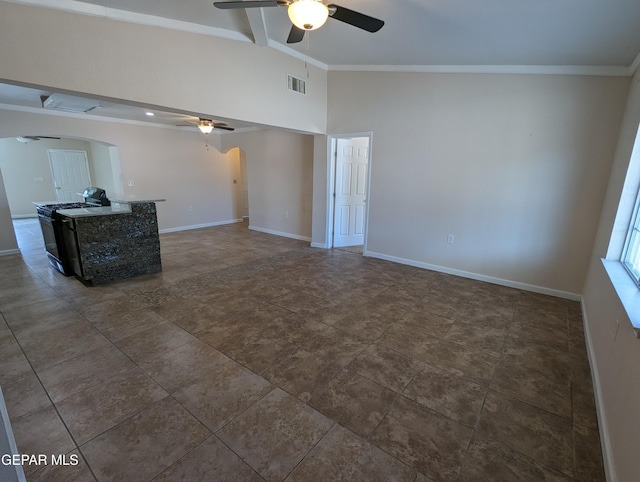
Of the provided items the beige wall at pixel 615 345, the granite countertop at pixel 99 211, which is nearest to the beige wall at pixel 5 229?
the granite countertop at pixel 99 211

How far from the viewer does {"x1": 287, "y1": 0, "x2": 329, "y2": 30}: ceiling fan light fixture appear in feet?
6.59

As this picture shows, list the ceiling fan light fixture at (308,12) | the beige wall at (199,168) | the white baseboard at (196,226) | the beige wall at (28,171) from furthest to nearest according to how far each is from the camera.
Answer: the beige wall at (28,171), the white baseboard at (196,226), the beige wall at (199,168), the ceiling fan light fixture at (308,12)

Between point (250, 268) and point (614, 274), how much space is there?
418 cm

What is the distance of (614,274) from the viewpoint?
231 cm

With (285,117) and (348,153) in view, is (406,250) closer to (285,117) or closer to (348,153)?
(348,153)

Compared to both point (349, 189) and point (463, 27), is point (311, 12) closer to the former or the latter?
point (463, 27)

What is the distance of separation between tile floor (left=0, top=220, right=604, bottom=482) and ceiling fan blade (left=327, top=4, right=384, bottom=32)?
267cm

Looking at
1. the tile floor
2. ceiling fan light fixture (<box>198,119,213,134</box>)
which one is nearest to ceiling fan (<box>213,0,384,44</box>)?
the tile floor

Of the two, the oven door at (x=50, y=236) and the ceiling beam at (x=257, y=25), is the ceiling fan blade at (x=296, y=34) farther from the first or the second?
the oven door at (x=50, y=236)

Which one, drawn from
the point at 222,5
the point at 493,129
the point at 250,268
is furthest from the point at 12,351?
the point at 493,129

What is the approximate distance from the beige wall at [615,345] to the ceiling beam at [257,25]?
12.3 feet

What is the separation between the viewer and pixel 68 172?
30.0 ft

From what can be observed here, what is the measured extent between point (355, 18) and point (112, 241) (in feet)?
13.0

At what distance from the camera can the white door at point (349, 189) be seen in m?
5.61
